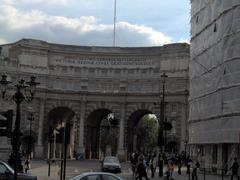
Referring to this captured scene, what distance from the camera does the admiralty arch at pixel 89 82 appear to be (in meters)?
80.2

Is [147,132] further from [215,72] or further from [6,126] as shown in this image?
[6,126]

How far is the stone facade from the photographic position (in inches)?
1529

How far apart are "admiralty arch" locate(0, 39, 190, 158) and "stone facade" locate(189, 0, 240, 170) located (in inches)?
1067

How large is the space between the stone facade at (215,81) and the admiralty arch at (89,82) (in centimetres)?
2711

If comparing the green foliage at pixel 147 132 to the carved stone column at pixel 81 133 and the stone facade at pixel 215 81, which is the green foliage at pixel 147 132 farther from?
the stone facade at pixel 215 81

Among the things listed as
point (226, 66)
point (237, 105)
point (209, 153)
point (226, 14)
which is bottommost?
point (209, 153)

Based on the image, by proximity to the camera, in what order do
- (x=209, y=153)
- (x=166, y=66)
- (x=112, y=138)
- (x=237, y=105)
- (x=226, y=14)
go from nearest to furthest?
(x=237, y=105) → (x=226, y=14) → (x=209, y=153) → (x=166, y=66) → (x=112, y=138)

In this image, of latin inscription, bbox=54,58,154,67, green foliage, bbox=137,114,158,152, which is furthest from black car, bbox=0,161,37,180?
green foliage, bbox=137,114,158,152

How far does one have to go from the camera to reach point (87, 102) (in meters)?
82.9

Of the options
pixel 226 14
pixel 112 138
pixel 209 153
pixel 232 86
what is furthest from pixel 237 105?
pixel 112 138

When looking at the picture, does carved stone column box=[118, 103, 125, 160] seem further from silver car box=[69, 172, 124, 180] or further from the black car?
silver car box=[69, 172, 124, 180]

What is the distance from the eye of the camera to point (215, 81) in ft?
142

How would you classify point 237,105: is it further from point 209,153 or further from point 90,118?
point 90,118

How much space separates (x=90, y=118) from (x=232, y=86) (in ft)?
156
